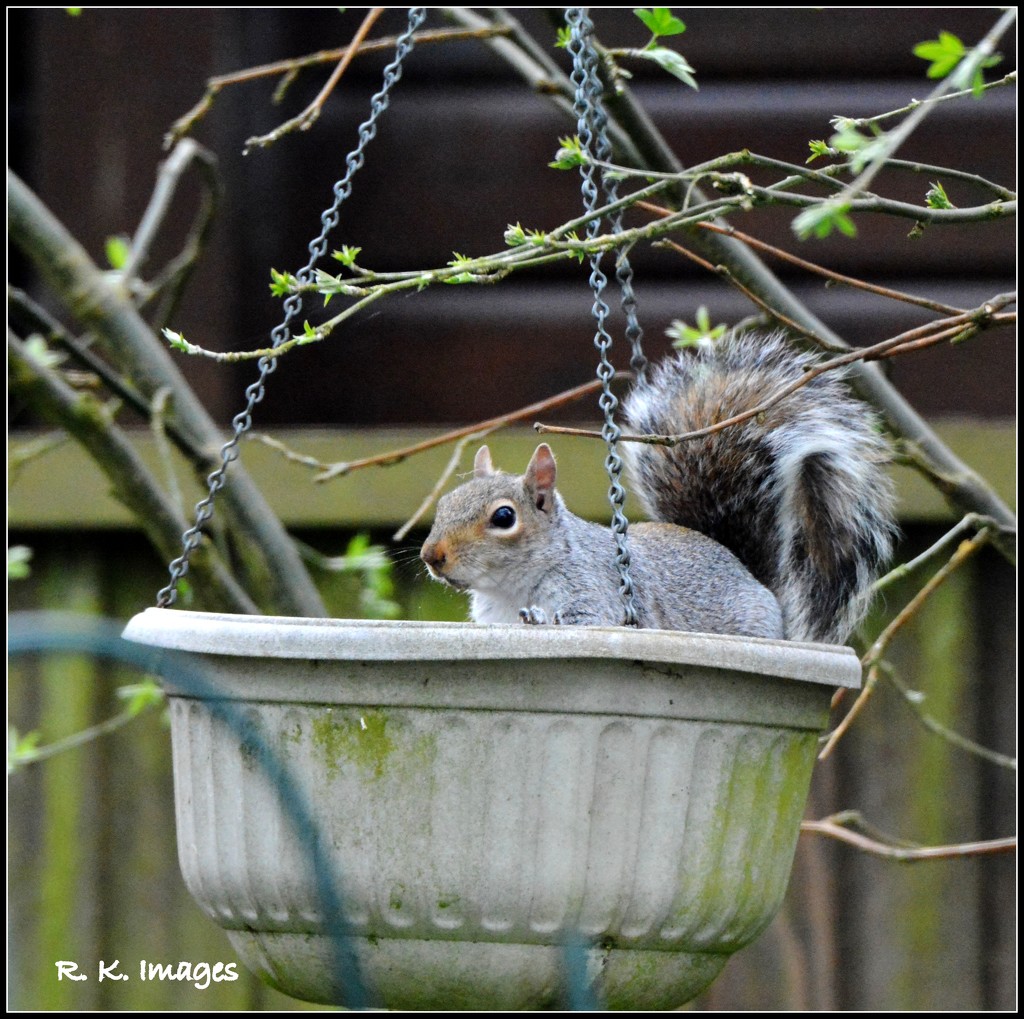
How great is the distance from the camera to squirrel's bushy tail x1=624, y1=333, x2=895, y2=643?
117cm

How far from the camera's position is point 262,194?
2057 mm

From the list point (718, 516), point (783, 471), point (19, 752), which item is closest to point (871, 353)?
point (783, 471)

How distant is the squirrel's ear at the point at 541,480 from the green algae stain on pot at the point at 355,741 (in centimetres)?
45

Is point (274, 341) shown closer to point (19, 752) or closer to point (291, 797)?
point (291, 797)

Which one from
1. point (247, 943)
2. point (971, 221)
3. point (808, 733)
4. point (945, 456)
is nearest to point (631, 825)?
point (808, 733)

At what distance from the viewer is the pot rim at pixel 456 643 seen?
28.6 inches

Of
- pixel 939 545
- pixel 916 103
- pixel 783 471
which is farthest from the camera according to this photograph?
pixel 783 471

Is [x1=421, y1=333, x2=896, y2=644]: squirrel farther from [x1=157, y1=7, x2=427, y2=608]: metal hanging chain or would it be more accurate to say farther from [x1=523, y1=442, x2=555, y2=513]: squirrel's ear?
[x1=157, y1=7, x2=427, y2=608]: metal hanging chain

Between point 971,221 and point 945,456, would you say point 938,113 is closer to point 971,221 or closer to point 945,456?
point 945,456

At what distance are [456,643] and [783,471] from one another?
531 mm

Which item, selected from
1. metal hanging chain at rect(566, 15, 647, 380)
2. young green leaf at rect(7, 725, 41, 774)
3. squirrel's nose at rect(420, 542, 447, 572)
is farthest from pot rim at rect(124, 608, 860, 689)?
young green leaf at rect(7, 725, 41, 774)

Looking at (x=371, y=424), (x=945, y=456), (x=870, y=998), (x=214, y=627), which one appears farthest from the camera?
(x=371, y=424)

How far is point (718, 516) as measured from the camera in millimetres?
1297

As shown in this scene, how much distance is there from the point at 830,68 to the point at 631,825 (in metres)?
1.54
